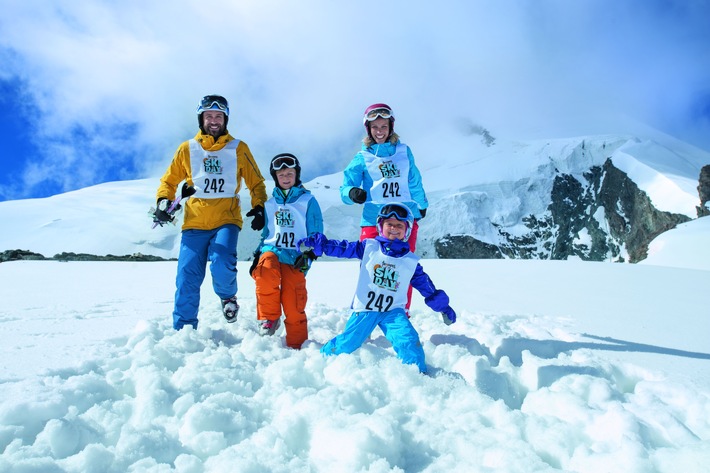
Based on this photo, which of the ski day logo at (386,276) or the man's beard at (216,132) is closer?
the ski day logo at (386,276)

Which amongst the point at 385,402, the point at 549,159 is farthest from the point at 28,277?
the point at 549,159

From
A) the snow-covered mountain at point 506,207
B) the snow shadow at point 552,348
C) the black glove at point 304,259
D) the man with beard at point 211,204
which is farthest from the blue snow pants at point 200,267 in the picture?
the snow-covered mountain at point 506,207

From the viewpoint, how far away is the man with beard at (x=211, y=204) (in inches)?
144

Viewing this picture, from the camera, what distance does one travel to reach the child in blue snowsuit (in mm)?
3209

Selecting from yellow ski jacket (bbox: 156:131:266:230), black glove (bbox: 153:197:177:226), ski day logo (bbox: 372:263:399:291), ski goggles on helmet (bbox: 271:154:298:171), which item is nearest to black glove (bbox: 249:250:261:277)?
yellow ski jacket (bbox: 156:131:266:230)

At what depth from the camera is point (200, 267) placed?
376cm

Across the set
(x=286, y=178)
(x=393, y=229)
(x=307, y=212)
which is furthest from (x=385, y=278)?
(x=286, y=178)

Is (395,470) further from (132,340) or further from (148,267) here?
(148,267)

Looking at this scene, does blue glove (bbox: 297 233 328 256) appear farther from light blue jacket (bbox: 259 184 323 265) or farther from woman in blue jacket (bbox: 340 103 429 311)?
woman in blue jacket (bbox: 340 103 429 311)

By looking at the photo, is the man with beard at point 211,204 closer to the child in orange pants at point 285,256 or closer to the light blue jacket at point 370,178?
the child in orange pants at point 285,256

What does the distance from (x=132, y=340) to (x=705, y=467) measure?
317 cm

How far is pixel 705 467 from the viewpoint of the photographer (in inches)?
62.9

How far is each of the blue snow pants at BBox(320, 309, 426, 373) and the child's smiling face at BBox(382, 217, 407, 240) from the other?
0.58 metres

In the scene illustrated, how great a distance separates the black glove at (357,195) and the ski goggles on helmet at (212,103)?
1.45 metres
